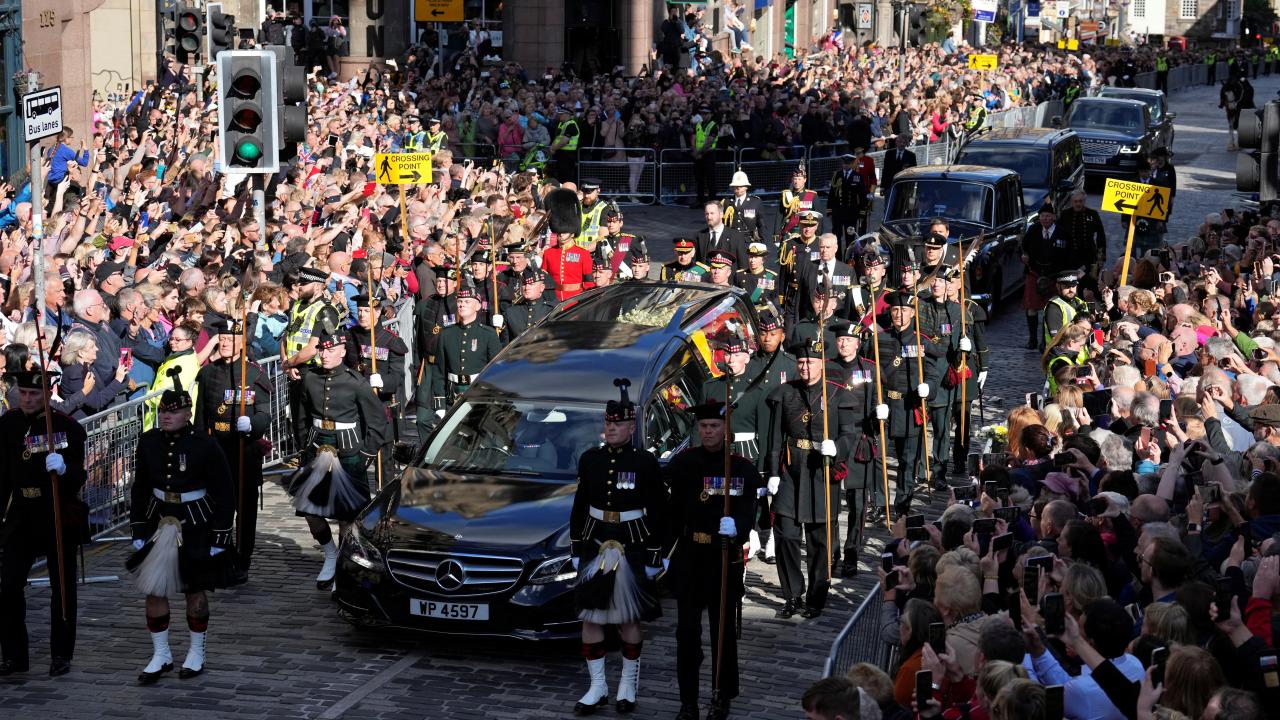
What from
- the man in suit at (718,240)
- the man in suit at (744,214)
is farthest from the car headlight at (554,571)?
the man in suit at (744,214)

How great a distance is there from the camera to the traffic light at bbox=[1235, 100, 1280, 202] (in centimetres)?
1480

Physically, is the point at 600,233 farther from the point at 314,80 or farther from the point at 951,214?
the point at 314,80

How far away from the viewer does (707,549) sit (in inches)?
420

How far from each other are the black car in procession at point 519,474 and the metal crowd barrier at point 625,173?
20.1 metres

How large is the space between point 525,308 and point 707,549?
7693mm

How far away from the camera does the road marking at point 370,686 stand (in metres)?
10.7

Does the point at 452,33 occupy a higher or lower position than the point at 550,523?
higher

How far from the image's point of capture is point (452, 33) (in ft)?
182

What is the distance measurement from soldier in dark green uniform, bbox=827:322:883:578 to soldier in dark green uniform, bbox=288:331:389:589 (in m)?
3.28

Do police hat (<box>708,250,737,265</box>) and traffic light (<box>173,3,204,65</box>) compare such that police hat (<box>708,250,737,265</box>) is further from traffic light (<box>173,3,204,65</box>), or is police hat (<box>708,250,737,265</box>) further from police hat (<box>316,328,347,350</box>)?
traffic light (<box>173,3,204,65</box>)

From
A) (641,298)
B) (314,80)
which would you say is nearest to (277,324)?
(641,298)

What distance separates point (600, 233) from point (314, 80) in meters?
15.9

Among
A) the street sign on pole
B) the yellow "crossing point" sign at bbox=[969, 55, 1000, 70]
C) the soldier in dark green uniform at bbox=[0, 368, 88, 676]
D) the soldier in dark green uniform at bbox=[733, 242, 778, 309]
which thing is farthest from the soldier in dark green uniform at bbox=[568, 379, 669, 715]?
the yellow "crossing point" sign at bbox=[969, 55, 1000, 70]

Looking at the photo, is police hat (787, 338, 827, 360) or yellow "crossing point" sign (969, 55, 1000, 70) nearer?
police hat (787, 338, 827, 360)
